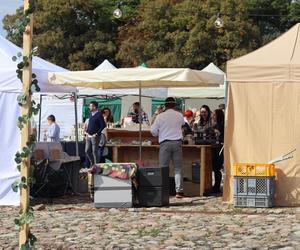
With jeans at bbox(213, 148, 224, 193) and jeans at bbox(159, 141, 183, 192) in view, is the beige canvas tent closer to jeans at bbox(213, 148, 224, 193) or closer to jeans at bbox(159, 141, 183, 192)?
jeans at bbox(159, 141, 183, 192)

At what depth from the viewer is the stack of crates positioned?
1159 cm

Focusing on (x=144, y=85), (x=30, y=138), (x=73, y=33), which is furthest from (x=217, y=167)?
(x=73, y=33)

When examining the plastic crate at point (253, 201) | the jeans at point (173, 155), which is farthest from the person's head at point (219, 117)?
the plastic crate at point (253, 201)

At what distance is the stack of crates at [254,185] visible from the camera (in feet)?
38.0

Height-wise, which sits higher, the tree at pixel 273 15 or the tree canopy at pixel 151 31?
the tree at pixel 273 15

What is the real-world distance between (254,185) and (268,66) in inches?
76.8

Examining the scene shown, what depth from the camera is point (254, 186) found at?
459 inches

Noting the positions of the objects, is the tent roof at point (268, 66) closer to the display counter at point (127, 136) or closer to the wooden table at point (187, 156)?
the wooden table at point (187, 156)

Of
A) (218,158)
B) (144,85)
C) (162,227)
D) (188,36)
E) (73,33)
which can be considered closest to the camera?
(162,227)

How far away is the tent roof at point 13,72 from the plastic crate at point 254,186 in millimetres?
3972

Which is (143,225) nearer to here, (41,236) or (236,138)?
(41,236)

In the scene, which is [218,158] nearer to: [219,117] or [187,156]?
[187,156]

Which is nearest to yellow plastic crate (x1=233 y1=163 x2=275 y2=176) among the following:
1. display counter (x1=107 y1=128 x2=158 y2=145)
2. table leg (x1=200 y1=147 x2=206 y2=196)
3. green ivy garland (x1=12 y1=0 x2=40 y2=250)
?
table leg (x1=200 y1=147 x2=206 y2=196)

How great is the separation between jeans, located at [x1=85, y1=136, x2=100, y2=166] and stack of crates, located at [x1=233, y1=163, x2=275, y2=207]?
194 inches
